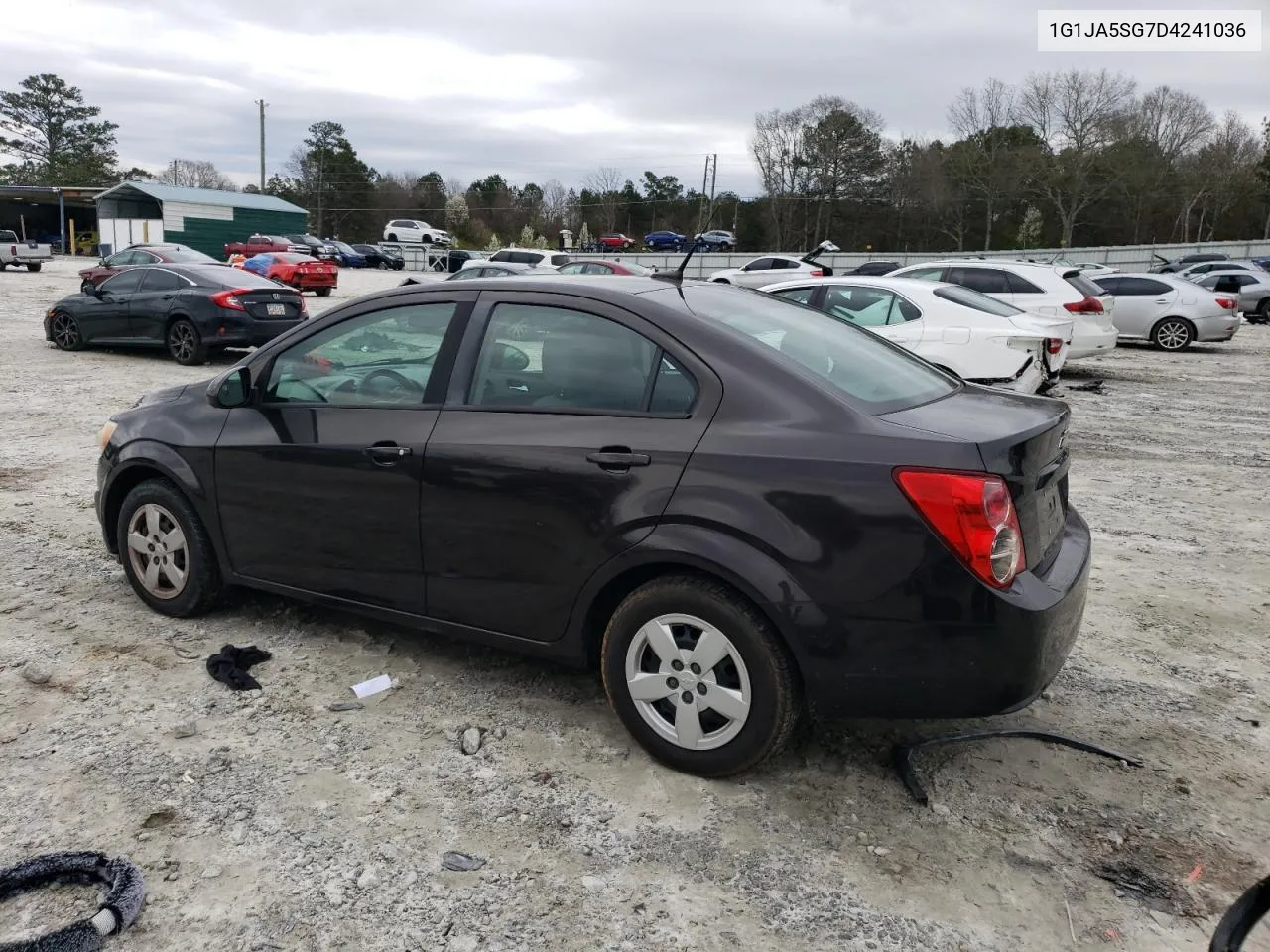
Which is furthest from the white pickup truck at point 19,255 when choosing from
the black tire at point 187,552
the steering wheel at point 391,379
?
the steering wheel at point 391,379

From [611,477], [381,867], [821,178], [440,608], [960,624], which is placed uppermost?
[821,178]

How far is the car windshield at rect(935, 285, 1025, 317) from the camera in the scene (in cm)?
1062

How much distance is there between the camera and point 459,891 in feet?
9.07

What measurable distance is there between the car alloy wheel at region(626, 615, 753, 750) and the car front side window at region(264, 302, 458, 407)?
4.45 ft

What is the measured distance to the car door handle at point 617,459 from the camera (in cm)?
327

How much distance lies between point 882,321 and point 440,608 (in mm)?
7943

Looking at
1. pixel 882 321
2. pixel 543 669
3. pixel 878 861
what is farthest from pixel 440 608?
pixel 882 321

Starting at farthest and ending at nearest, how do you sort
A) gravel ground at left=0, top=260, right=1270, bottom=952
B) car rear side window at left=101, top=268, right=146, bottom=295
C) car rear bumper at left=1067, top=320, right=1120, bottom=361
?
car rear side window at left=101, top=268, right=146, bottom=295 < car rear bumper at left=1067, top=320, right=1120, bottom=361 < gravel ground at left=0, top=260, right=1270, bottom=952

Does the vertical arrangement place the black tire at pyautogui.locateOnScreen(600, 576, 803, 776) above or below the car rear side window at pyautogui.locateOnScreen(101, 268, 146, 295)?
below

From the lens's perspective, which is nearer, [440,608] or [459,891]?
[459,891]

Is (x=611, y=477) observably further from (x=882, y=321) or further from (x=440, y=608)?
(x=882, y=321)

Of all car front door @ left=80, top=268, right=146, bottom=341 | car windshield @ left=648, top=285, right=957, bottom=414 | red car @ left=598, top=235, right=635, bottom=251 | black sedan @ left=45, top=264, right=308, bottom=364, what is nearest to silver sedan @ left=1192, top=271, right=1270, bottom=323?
black sedan @ left=45, top=264, right=308, bottom=364

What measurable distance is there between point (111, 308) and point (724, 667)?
1459 centimetres

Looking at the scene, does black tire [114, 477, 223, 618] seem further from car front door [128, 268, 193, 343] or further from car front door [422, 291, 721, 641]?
car front door [128, 268, 193, 343]
